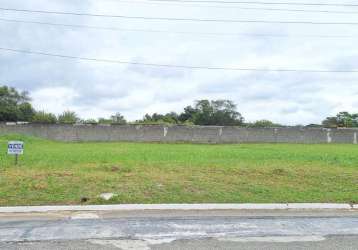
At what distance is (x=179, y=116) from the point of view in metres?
101

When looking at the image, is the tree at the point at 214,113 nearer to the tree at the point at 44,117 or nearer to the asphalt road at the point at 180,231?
the tree at the point at 44,117

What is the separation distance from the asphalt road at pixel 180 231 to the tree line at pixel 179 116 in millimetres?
60435

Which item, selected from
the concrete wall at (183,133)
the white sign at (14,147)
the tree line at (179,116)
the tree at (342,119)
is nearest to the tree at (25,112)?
the tree line at (179,116)

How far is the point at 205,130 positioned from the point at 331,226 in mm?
40175

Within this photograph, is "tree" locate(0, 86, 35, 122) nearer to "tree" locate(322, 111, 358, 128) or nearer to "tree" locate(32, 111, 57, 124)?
"tree" locate(32, 111, 57, 124)

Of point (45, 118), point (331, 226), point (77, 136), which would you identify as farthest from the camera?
point (45, 118)

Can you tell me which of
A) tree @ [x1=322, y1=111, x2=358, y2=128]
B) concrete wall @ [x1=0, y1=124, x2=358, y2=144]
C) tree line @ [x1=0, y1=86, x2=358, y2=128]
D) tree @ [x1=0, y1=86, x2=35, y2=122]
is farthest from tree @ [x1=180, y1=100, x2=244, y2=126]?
concrete wall @ [x1=0, y1=124, x2=358, y2=144]

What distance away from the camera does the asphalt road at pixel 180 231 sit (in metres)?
7.04

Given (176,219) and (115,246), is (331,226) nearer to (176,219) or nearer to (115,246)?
(176,219)

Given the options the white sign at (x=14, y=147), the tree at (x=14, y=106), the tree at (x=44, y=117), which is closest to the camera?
the white sign at (x=14, y=147)

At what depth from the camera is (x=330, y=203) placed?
11.1 metres

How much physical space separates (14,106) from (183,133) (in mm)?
42563

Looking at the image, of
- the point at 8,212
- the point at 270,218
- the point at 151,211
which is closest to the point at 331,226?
the point at 270,218

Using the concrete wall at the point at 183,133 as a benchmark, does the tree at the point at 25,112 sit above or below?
above
